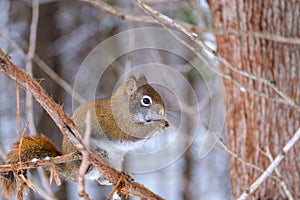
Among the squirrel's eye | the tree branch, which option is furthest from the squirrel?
the tree branch

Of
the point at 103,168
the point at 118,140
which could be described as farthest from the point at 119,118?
the point at 103,168

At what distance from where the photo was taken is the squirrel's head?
1.33 metres

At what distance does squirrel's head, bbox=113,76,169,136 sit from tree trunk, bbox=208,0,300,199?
696mm

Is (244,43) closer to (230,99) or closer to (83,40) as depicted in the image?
(230,99)

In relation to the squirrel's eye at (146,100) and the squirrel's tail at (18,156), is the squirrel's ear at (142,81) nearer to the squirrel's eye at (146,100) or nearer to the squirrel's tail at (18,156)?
the squirrel's eye at (146,100)

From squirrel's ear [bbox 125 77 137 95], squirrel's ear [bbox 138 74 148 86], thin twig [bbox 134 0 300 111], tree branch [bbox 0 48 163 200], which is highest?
thin twig [bbox 134 0 300 111]

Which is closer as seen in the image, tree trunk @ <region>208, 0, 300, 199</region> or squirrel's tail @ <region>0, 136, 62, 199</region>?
squirrel's tail @ <region>0, 136, 62, 199</region>

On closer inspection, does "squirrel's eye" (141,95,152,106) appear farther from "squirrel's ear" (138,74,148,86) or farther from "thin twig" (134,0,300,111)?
"thin twig" (134,0,300,111)

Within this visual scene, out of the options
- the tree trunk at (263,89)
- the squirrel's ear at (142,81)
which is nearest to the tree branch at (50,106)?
the squirrel's ear at (142,81)

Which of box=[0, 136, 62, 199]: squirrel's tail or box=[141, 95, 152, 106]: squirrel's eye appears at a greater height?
box=[141, 95, 152, 106]: squirrel's eye

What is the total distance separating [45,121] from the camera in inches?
129

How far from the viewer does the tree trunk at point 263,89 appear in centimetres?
194

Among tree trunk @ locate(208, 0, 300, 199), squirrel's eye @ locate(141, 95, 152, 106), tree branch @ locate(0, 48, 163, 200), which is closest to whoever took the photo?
tree branch @ locate(0, 48, 163, 200)

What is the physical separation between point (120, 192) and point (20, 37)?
7.89ft
